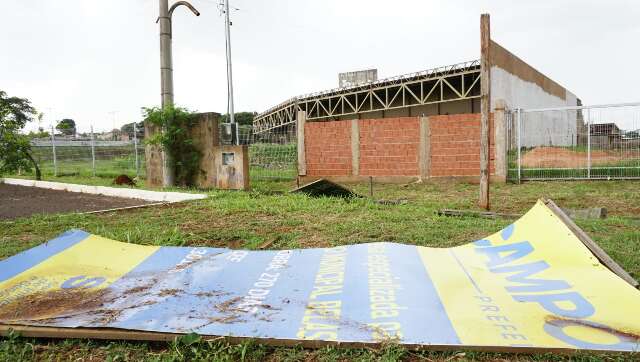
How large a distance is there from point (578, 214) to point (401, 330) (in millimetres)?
4920

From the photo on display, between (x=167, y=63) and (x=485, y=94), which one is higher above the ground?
(x=167, y=63)

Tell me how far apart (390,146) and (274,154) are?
3345 millimetres

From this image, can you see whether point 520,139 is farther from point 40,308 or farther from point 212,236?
point 40,308

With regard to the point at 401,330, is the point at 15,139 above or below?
above

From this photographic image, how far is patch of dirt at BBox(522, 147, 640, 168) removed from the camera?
10.7 meters

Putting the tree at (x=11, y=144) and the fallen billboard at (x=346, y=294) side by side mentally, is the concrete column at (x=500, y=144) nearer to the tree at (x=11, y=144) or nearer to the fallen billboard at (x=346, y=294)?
the fallen billboard at (x=346, y=294)

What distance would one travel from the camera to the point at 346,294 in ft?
8.54

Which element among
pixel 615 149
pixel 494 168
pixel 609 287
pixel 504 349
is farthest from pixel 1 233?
pixel 615 149

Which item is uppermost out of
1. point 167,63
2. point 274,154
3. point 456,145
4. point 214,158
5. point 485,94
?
point 167,63

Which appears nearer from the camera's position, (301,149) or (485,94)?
(485,94)

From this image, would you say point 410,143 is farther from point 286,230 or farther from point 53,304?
point 53,304

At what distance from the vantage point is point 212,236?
4758mm

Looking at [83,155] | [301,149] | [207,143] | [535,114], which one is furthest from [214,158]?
[535,114]

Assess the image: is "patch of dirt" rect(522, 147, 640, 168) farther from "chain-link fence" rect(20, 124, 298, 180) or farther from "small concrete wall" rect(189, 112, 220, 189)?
"small concrete wall" rect(189, 112, 220, 189)
